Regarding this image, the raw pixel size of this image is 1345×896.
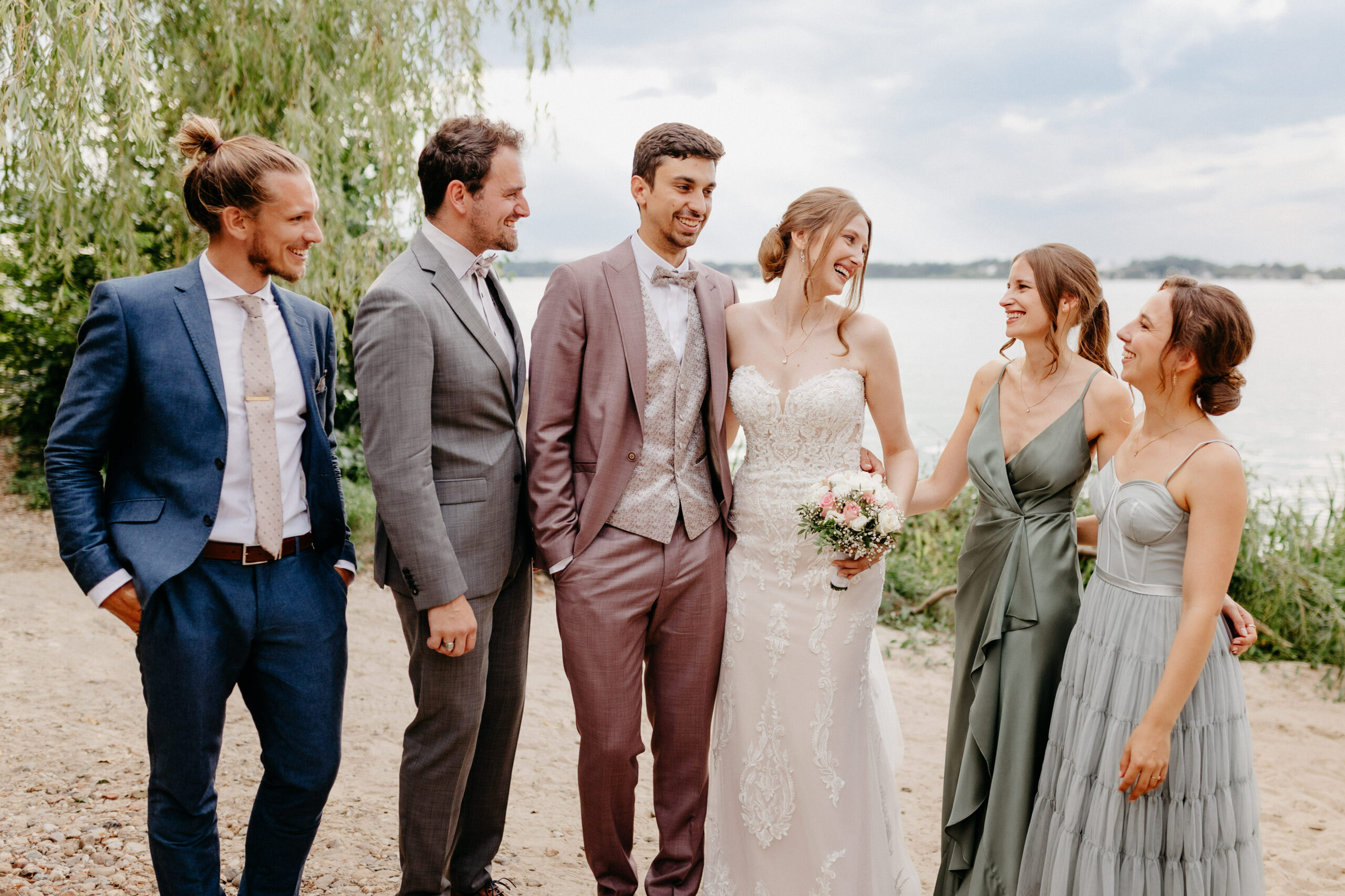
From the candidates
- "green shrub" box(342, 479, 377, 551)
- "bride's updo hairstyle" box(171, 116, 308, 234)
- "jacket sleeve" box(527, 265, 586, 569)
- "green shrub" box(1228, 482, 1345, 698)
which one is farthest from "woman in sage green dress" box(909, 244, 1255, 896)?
"green shrub" box(342, 479, 377, 551)

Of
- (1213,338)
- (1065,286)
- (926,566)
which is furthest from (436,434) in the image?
(926,566)

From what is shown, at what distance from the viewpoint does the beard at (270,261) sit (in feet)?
7.93

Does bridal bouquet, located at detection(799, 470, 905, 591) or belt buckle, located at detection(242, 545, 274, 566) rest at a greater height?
bridal bouquet, located at detection(799, 470, 905, 591)

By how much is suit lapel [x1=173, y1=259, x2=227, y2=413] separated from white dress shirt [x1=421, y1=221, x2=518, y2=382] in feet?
2.14

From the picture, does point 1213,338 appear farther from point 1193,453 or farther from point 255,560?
point 255,560

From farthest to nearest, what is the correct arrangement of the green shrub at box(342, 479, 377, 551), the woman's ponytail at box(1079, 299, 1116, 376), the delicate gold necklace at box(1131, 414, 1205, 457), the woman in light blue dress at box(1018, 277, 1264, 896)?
the green shrub at box(342, 479, 377, 551), the woman's ponytail at box(1079, 299, 1116, 376), the delicate gold necklace at box(1131, 414, 1205, 457), the woman in light blue dress at box(1018, 277, 1264, 896)

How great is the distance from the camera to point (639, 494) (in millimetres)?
2826

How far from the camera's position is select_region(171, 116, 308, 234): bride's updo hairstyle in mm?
2338

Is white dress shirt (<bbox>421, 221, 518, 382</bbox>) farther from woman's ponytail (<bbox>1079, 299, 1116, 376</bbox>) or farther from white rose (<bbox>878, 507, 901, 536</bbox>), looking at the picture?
woman's ponytail (<bbox>1079, 299, 1116, 376</bbox>)

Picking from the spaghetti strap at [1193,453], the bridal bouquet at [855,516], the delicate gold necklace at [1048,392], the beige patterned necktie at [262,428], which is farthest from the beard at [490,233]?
the spaghetti strap at [1193,453]

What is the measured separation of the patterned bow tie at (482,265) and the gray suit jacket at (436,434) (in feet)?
0.26

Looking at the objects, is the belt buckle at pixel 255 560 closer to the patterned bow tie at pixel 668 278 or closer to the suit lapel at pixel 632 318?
the suit lapel at pixel 632 318

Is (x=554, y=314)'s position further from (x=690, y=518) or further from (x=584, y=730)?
(x=584, y=730)

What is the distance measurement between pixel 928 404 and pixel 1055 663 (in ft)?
30.2
